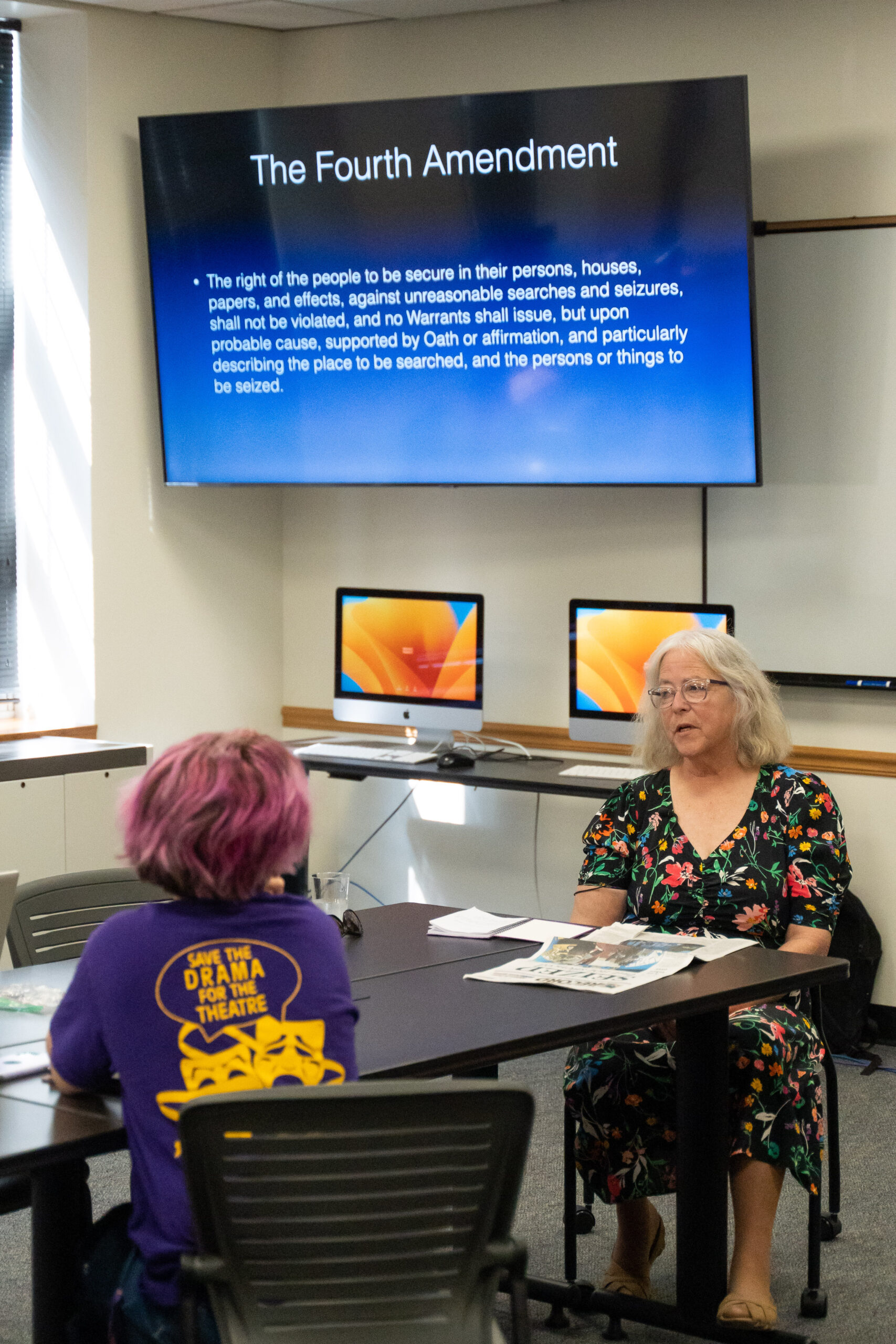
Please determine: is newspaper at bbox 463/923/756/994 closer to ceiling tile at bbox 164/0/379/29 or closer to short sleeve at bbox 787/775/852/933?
short sleeve at bbox 787/775/852/933

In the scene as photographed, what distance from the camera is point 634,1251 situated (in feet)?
9.23

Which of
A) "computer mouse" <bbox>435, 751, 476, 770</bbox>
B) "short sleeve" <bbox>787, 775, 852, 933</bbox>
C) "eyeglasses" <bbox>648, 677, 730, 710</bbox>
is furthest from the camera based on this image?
"computer mouse" <bbox>435, 751, 476, 770</bbox>

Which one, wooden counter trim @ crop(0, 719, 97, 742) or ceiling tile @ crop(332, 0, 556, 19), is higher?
ceiling tile @ crop(332, 0, 556, 19)

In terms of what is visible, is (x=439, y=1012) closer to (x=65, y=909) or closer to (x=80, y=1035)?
(x=80, y=1035)

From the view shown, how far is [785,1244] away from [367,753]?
207 cm

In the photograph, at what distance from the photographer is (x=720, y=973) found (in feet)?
8.05

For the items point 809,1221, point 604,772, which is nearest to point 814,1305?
point 809,1221

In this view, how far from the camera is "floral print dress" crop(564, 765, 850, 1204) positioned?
264cm

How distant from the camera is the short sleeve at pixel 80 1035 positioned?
1.77 meters

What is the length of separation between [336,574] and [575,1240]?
2.88 metres

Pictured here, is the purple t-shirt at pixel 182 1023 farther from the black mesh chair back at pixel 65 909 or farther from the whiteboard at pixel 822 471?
the whiteboard at pixel 822 471

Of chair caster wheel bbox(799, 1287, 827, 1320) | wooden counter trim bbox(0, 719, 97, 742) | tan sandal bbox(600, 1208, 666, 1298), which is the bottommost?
chair caster wheel bbox(799, 1287, 827, 1320)

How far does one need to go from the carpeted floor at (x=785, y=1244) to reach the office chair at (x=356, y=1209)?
1038mm

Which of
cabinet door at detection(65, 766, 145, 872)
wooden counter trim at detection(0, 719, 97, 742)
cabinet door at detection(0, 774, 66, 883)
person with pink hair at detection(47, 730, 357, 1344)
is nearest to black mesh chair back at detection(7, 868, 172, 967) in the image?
person with pink hair at detection(47, 730, 357, 1344)
